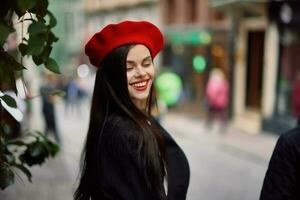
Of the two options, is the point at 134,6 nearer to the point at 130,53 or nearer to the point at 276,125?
the point at 276,125

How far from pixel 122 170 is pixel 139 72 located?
0.44 meters

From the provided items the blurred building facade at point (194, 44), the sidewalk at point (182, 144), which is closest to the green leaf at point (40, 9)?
the sidewalk at point (182, 144)

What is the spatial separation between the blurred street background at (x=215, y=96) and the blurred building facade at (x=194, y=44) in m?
0.04

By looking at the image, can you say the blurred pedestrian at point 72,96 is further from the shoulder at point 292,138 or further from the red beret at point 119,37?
the shoulder at point 292,138

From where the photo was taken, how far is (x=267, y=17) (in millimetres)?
15641

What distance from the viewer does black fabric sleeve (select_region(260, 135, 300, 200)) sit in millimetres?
2295

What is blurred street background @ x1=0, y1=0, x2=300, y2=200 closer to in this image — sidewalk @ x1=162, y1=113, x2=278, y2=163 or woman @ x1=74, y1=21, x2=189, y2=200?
sidewalk @ x1=162, y1=113, x2=278, y2=163

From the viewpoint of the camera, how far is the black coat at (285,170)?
2.29m

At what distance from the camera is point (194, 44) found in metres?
22.1

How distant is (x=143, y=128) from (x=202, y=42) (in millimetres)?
18966

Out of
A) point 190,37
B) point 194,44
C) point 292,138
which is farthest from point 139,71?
point 194,44

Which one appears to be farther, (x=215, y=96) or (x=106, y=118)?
(x=215, y=96)

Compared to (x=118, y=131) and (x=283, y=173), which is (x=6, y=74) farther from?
(x=283, y=173)

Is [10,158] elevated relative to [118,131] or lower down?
lower down
